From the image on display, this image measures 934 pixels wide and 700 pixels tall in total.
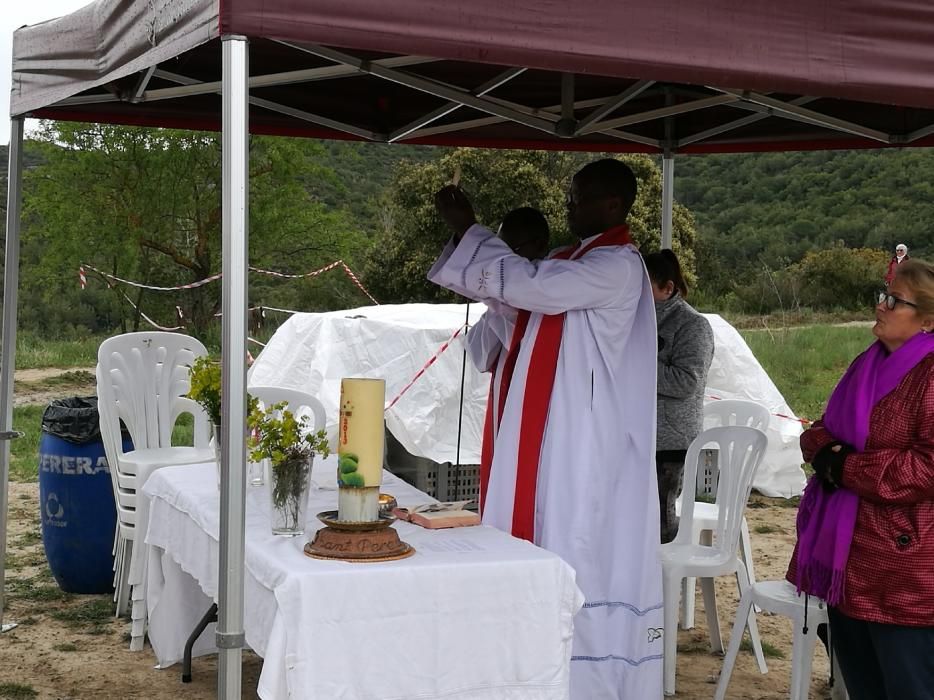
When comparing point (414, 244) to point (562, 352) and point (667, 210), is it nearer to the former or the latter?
point (667, 210)

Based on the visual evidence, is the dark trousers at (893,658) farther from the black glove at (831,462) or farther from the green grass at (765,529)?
the green grass at (765,529)

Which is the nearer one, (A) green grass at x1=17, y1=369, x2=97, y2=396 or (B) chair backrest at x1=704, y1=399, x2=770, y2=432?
(B) chair backrest at x1=704, y1=399, x2=770, y2=432

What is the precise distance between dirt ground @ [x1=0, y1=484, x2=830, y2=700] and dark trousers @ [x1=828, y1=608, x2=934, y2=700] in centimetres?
127

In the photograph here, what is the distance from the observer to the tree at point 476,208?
60.9 ft

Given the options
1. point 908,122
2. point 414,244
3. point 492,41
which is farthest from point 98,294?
point 492,41

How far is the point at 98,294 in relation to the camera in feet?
75.5

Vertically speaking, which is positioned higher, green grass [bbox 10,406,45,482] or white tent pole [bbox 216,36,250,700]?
white tent pole [bbox 216,36,250,700]

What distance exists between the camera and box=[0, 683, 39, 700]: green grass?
4402 mm

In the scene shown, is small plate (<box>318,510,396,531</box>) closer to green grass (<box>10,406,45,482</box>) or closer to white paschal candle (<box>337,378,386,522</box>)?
white paschal candle (<box>337,378,386,522</box>)

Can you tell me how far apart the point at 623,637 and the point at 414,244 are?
16.0 meters

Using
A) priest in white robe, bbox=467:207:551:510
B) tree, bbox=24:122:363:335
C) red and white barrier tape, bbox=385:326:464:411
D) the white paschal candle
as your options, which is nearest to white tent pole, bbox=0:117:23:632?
priest in white robe, bbox=467:207:551:510

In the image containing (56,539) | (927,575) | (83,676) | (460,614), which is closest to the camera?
(460,614)

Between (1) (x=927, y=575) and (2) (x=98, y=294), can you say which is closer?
(1) (x=927, y=575)

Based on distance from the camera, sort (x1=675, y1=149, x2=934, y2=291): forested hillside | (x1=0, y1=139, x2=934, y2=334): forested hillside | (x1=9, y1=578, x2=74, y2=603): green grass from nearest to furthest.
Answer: (x1=9, y1=578, x2=74, y2=603): green grass < (x1=0, y1=139, x2=934, y2=334): forested hillside < (x1=675, y1=149, x2=934, y2=291): forested hillside
